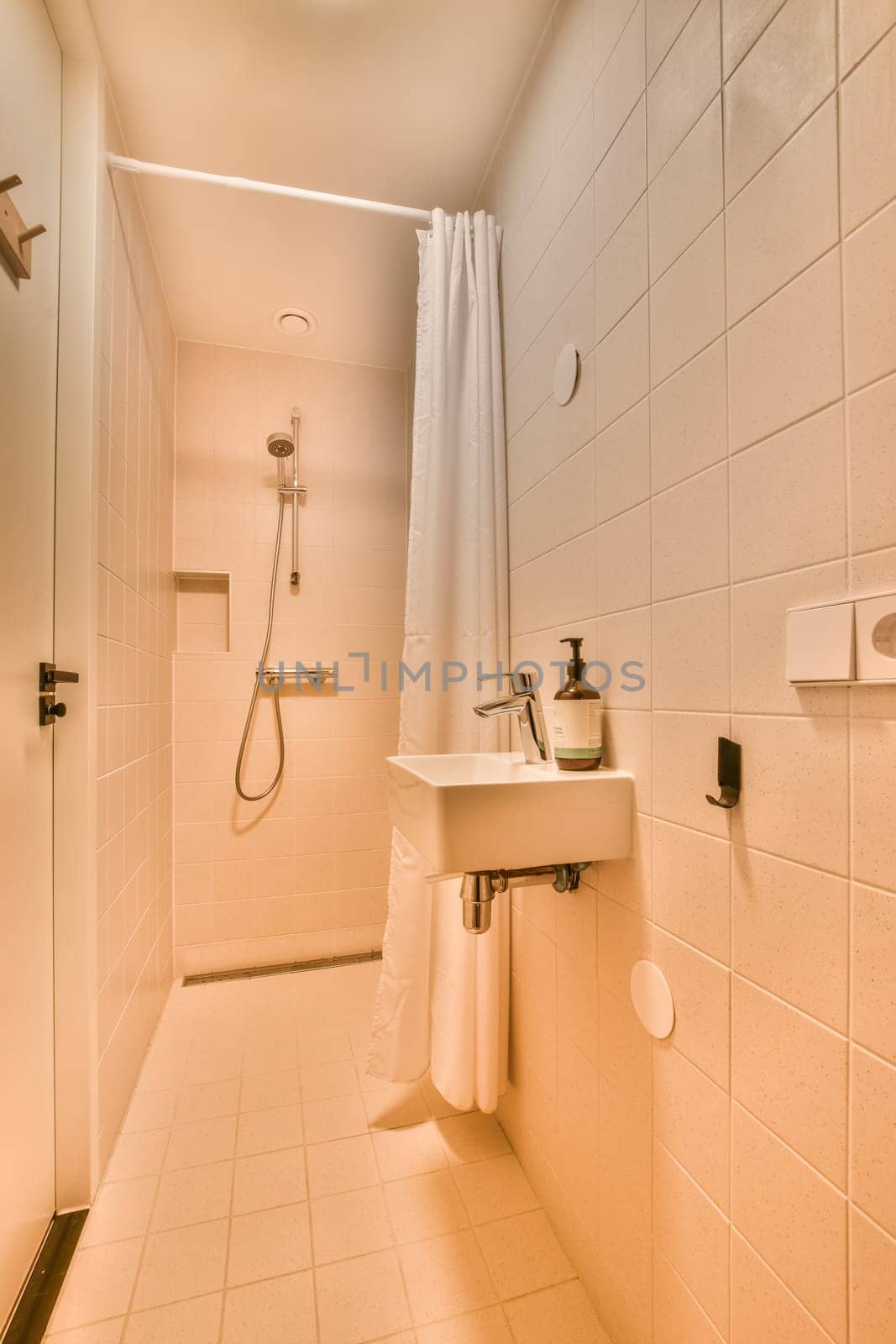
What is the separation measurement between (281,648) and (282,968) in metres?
1.22

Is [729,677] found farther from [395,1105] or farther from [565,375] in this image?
[395,1105]

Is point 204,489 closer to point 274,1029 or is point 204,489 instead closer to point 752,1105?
point 274,1029

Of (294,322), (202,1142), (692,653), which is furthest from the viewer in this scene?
(294,322)

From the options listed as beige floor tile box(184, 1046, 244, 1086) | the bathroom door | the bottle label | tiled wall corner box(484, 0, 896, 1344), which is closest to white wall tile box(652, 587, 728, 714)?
tiled wall corner box(484, 0, 896, 1344)

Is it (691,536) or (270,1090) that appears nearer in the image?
A: (691,536)

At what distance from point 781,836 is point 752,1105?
0.31 metres

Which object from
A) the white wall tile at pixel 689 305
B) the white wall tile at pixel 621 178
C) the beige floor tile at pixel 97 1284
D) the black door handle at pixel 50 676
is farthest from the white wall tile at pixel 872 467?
the beige floor tile at pixel 97 1284

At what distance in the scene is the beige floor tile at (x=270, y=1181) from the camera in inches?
46.0

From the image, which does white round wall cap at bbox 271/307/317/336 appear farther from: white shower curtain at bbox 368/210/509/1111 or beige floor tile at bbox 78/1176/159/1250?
beige floor tile at bbox 78/1176/159/1250

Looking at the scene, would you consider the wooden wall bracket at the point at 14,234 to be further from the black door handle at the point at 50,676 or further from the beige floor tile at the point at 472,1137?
the beige floor tile at the point at 472,1137

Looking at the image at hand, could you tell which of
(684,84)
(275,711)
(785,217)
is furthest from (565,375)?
(275,711)

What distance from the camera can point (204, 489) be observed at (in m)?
2.19

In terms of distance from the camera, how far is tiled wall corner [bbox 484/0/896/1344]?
1.74ft

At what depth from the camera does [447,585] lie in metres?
1.43
